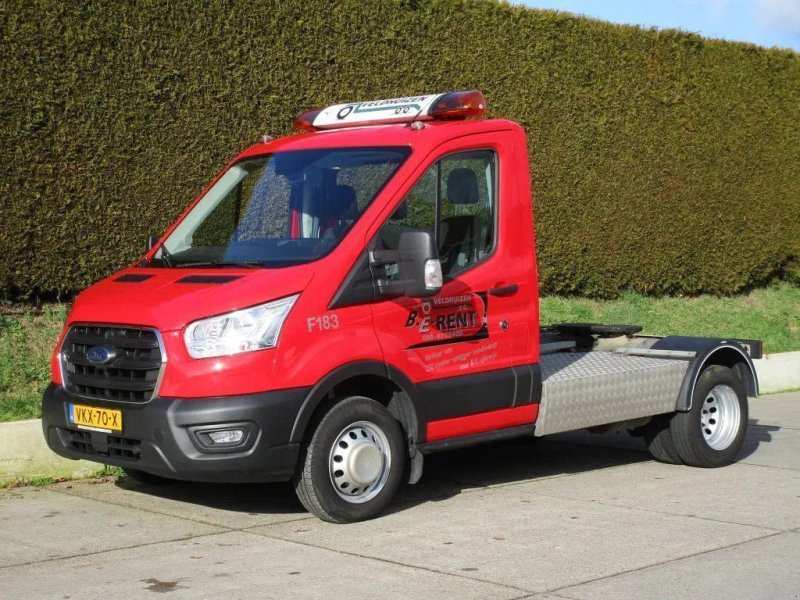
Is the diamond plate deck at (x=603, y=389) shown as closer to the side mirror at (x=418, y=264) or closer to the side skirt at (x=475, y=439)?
the side skirt at (x=475, y=439)

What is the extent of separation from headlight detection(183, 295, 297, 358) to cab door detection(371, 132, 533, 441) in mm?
693

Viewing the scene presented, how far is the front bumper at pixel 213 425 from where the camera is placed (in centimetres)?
625

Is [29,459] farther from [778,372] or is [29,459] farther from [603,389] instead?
[778,372]

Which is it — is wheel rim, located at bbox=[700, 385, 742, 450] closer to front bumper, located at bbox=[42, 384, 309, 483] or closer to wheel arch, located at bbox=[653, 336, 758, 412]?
wheel arch, located at bbox=[653, 336, 758, 412]

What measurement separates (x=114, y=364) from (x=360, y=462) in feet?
4.78

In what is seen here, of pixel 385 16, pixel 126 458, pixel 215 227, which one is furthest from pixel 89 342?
pixel 385 16

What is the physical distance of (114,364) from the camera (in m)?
6.55

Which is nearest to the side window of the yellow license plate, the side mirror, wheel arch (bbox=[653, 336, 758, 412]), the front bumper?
the side mirror

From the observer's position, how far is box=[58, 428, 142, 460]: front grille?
6492 millimetres

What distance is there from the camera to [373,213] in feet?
22.4

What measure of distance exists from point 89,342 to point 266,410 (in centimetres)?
119

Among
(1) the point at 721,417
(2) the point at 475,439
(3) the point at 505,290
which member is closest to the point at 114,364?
(2) the point at 475,439

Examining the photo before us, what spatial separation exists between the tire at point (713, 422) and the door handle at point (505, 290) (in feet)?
→ 6.08

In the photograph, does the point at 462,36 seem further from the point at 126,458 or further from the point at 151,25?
the point at 126,458
